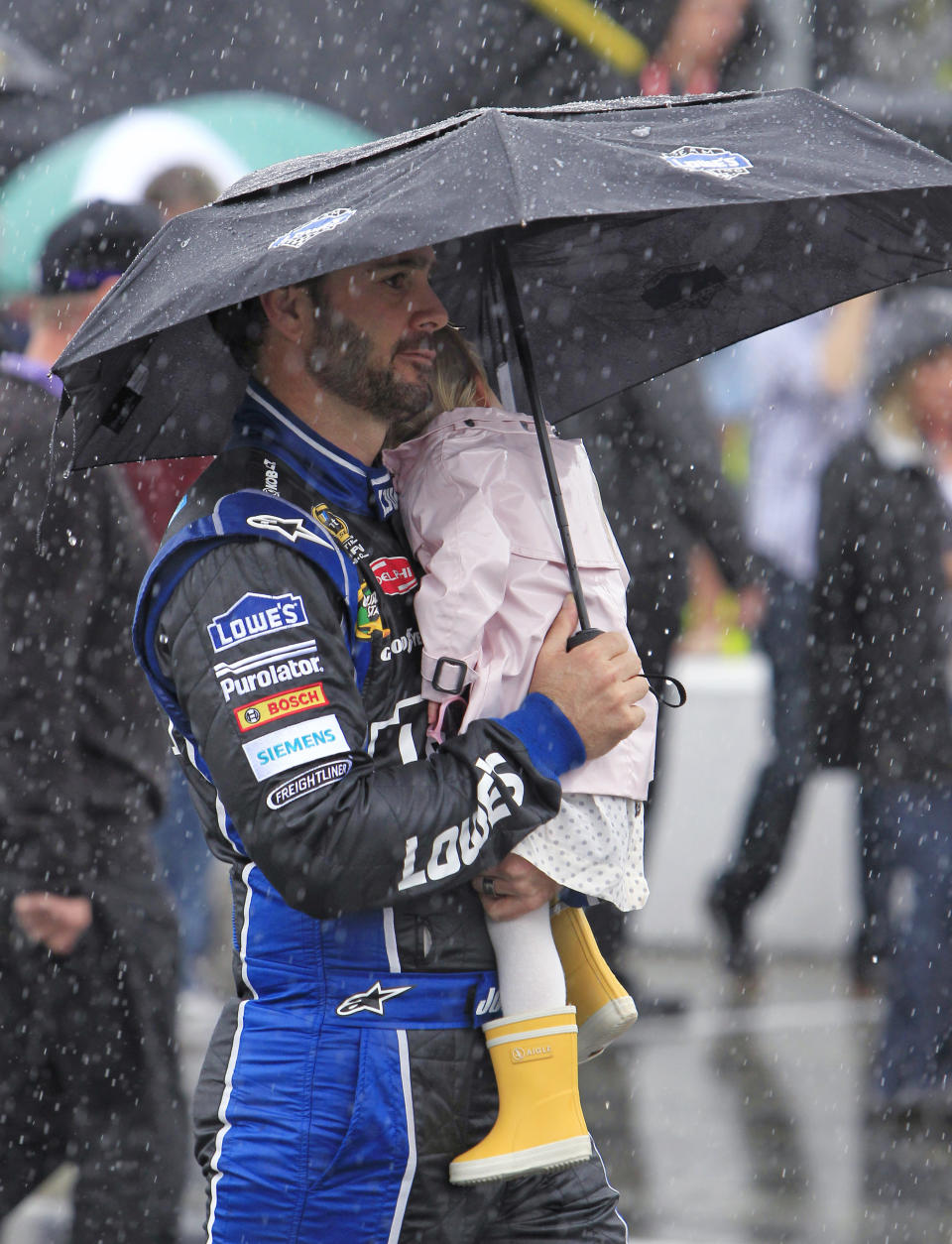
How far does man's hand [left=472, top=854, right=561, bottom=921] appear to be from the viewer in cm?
254

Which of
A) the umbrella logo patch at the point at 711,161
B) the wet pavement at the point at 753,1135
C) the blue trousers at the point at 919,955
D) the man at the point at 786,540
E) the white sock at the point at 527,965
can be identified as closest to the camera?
the umbrella logo patch at the point at 711,161

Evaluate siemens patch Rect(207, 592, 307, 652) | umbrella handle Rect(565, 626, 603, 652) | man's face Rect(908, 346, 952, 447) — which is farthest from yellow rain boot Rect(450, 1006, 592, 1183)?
man's face Rect(908, 346, 952, 447)

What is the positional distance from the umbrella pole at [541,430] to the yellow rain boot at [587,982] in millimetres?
440

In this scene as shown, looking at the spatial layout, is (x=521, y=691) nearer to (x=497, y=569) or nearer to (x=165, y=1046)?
(x=497, y=569)

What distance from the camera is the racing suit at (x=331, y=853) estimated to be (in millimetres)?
2359

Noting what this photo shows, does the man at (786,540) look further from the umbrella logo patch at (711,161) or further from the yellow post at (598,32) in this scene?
the umbrella logo patch at (711,161)

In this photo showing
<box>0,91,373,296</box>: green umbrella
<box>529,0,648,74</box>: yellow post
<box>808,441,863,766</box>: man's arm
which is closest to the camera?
<box>0,91,373,296</box>: green umbrella

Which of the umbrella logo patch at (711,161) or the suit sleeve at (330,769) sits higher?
the umbrella logo patch at (711,161)

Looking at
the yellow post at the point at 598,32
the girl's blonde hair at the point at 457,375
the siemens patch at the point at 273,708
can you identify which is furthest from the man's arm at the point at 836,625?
the siemens patch at the point at 273,708

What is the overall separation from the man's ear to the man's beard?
2 cm

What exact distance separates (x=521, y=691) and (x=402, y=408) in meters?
0.46

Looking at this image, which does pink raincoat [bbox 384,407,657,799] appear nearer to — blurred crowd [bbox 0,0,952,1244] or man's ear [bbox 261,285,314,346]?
man's ear [bbox 261,285,314,346]

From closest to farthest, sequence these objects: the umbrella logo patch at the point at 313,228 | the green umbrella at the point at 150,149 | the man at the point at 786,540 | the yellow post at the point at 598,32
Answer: the umbrella logo patch at the point at 313,228 < the green umbrella at the point at 150,149 < the yellow post at the point at 598,32 < the man at the point at 786,540

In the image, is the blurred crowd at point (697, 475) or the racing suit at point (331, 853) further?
the blurred crowd at point (697, 475)
